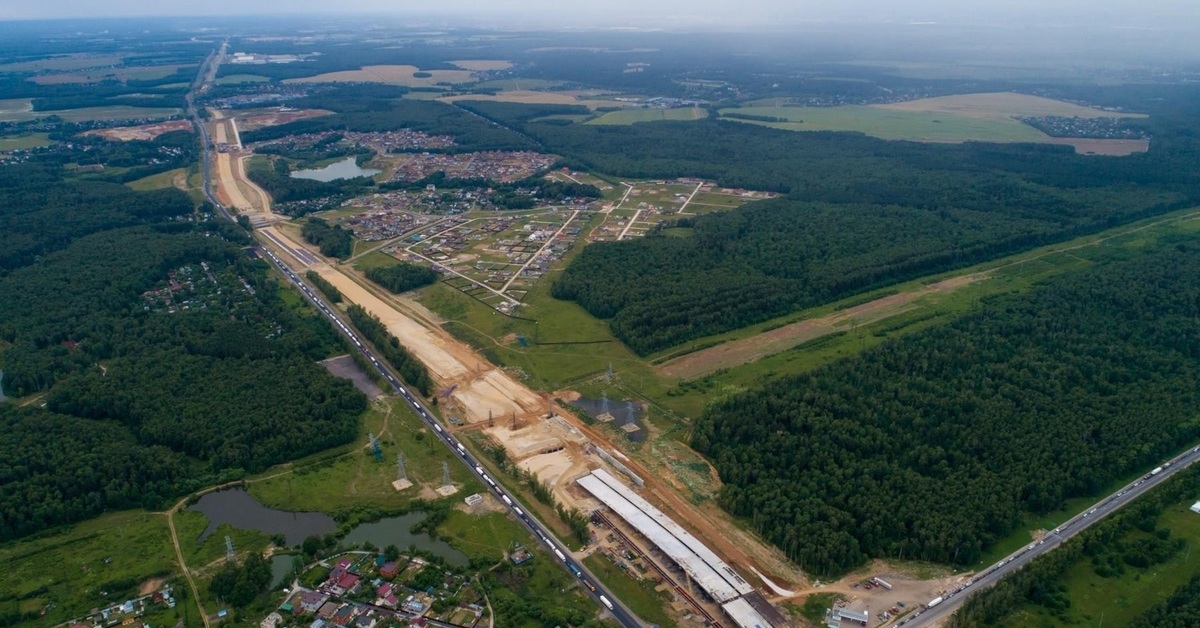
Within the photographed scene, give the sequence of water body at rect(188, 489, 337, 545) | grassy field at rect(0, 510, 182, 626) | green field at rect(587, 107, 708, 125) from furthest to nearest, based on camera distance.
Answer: green field at rect(587, 107, 708, 125)
water body at rect(188, 489, 337, 545)
grassy field at rect(0, 510, 182, 626)

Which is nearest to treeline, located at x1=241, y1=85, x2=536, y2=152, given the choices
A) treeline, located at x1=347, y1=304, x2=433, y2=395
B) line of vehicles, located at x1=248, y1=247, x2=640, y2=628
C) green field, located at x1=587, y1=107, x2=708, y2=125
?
green field, located at x1=587, y1=107, x2=708, y2=125

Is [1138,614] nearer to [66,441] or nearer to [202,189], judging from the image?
[66,441]

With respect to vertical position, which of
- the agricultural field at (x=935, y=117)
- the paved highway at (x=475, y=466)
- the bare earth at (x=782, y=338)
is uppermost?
the agricultural field at (x=935, y=117)

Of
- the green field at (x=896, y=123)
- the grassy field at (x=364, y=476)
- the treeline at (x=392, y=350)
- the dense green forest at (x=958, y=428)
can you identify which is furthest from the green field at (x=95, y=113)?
the dense green forest at (x=958, y=428)

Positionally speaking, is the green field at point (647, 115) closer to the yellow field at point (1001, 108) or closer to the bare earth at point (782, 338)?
the yellow field at point (1001, 108)

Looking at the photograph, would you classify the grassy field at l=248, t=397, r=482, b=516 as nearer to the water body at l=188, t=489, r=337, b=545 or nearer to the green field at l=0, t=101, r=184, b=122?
the water body at l=188, t=489, r=337, b=545

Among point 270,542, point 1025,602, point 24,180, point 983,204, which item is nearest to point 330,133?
point 24,180
